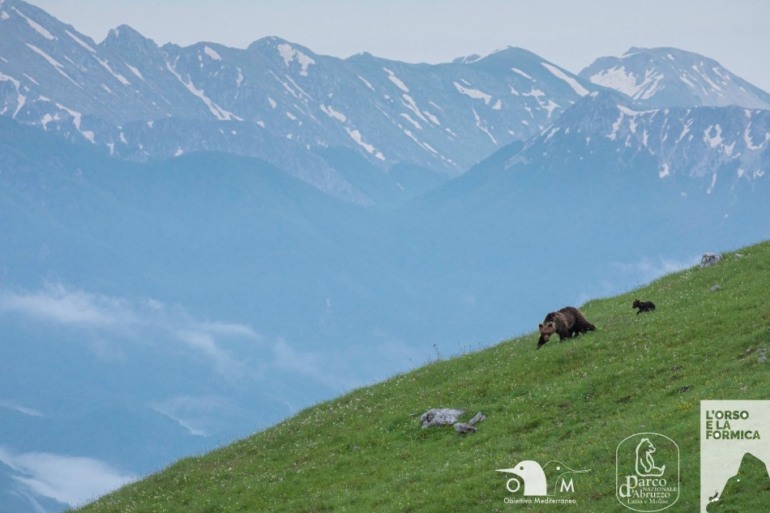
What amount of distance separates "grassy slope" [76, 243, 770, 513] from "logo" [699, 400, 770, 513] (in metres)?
0.36

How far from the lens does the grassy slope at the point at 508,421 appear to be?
30.2 m

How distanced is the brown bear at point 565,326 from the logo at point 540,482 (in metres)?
12.5

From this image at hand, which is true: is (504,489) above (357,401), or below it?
below

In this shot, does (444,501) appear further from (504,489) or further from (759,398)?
(759,398)

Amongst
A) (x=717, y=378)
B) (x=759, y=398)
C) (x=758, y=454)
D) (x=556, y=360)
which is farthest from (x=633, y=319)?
(x=758, y=454)

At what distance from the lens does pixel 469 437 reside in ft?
114

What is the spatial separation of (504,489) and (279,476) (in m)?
9.71

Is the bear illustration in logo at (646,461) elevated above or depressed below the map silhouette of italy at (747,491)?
above

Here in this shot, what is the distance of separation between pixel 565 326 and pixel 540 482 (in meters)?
14.0

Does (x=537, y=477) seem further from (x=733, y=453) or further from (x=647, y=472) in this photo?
(x=733, y=453)

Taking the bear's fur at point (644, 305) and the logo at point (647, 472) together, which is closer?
the logo at point (647, 472)

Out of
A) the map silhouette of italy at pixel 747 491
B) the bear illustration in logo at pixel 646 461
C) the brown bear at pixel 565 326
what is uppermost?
the brown bear at pixel 565 326

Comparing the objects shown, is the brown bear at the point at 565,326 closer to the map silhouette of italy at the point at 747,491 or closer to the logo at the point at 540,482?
the logo at the point at 540,482

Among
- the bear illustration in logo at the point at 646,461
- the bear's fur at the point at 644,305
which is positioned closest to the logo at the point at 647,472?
the bear illustration in logo at the point at 646,461
